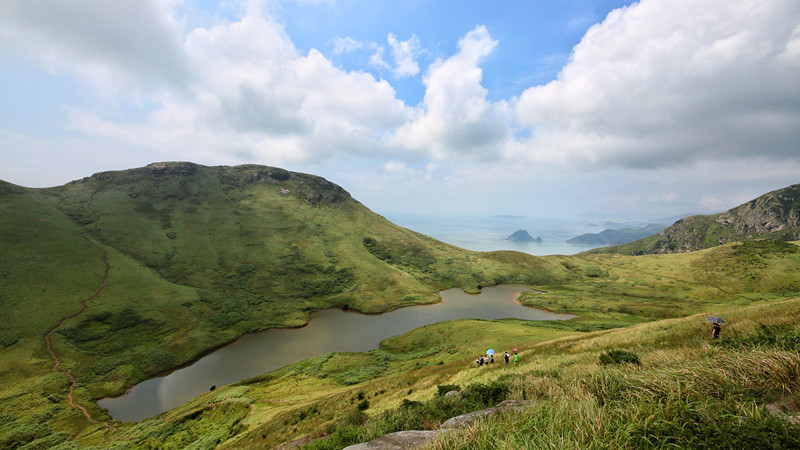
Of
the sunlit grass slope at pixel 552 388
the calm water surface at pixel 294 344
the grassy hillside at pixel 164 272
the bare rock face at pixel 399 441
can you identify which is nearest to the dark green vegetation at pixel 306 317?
the sunlit grass slope at pixel 552 388

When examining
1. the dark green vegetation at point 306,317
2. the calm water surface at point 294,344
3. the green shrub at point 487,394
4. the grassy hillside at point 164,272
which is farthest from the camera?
the grassy hillside at point 164,272

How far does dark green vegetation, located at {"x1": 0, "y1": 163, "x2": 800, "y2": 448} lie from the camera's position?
853cm

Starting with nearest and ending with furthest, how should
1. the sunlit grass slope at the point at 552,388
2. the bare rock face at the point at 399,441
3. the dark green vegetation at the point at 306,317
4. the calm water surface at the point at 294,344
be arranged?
the sunlit grass slope at the point at 552,388 → the bare rock face at the point at 399,441 → the dark green vegetation at the point at 306,317 → the calm water surface at the point at 294,344

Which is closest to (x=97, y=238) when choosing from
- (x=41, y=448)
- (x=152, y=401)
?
(x=152, y=401)

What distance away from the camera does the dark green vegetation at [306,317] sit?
853 centimetres

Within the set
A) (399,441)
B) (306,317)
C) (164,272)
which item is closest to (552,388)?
(399,441)

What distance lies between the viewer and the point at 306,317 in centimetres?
9112

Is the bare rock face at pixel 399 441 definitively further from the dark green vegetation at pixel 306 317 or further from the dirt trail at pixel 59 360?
the dirt trail at pixel 59 360

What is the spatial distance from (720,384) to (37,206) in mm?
197143

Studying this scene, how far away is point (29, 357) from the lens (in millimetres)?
54562

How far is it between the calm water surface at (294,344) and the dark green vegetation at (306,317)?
4.36 m

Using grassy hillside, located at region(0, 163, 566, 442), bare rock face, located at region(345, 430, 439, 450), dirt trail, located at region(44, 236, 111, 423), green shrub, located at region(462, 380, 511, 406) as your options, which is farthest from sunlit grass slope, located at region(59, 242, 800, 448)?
grassy hillside, located at region(0, 163, 566, 442)

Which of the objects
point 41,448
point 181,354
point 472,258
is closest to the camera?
point 41,448

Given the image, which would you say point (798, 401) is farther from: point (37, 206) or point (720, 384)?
point (37, 206)
